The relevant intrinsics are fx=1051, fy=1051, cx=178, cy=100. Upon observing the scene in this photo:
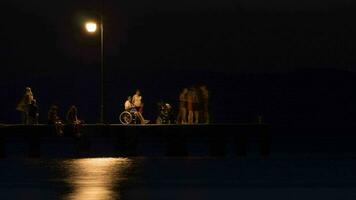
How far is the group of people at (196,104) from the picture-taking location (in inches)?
1481

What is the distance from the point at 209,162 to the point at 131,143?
546cm

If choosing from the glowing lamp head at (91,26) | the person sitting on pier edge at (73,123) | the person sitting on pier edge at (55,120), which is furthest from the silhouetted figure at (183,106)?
the person sitting on pier edge at (55,120)

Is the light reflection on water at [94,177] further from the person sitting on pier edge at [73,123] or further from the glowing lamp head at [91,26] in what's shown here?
the glowing lamp head at [91,26]

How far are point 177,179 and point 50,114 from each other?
14438mm

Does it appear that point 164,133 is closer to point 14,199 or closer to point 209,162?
point 209,162

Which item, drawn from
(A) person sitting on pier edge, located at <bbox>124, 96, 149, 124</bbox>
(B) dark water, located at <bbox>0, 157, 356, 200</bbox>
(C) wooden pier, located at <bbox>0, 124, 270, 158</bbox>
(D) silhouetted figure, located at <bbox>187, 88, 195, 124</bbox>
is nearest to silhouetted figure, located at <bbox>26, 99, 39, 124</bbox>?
(C) wooden pier, located at <bbox>0, 124, 270, 158</bbox>

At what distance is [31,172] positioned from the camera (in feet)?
81.4

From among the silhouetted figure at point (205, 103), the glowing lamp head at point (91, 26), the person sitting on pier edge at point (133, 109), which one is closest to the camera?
the glowing lamp head at point (91, 26)

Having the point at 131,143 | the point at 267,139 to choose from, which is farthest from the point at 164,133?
the point at 267,139

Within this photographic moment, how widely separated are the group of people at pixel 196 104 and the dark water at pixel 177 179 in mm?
6896

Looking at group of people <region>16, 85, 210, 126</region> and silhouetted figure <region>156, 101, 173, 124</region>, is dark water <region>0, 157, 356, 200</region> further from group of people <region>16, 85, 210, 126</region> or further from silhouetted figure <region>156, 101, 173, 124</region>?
silhouetted figure <region>156, 101, 173, 124</region>

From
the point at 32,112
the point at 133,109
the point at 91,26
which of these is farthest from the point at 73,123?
the point at 133,109

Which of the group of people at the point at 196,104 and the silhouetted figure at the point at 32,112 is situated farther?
the group of people at the point at 196,104

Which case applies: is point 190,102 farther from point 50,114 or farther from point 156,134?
point 50,114
